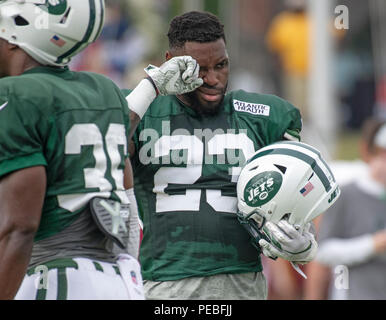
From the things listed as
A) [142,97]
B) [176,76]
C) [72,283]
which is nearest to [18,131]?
[72,283]

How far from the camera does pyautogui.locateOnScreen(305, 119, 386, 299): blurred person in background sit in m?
6.72

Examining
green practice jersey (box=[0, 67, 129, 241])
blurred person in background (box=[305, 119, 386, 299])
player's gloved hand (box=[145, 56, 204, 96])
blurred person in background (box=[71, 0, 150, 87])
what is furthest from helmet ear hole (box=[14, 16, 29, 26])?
blurred person in background (box=[71, 0, 150, 87])

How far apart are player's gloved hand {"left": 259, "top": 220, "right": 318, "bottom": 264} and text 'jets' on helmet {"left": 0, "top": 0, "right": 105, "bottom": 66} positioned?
126cm

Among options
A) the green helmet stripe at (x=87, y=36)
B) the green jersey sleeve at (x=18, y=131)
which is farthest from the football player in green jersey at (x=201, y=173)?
the green jersey sleeve at (x=18, y=131)

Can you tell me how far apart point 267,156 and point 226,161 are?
286mm

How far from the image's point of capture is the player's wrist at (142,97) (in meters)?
4.27

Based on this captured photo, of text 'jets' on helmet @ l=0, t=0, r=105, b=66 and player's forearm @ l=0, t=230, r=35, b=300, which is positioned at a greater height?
text 'jets' on helmet @ l=0, t=0, r=105, b=66

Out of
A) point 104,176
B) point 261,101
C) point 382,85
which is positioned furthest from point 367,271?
point 382,85

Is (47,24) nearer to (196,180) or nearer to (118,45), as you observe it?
(196,180)

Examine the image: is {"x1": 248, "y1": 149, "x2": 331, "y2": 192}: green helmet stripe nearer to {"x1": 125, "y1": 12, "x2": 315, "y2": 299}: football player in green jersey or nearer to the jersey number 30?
{"x1": 125, "y1": 12, "x2": 315, "y2": 299}: football player in green jersey

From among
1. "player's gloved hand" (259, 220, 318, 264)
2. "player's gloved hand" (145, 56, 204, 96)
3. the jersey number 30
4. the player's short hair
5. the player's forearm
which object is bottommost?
"player's gloved hand" (259, 220, 318, 264)

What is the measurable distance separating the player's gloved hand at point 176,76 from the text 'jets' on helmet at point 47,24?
676mm

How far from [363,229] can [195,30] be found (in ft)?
9.07
